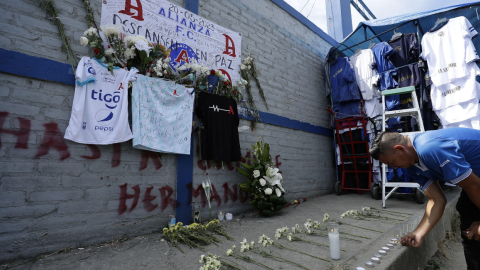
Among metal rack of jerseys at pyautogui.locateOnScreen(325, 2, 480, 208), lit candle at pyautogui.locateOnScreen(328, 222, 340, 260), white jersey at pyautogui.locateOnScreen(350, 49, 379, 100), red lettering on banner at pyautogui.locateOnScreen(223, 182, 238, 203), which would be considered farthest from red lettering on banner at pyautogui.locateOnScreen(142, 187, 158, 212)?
white jersey at pyautogui.locateOnScreen(350, 49, 379, 100)

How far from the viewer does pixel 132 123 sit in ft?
10.6

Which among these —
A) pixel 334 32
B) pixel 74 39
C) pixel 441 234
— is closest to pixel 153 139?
pixel 74 39

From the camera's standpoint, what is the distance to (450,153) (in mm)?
1632

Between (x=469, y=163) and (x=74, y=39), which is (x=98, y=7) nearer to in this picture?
(x=74, y=39)

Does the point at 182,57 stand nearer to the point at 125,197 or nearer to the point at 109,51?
the point at 109,51

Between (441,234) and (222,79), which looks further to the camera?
(222,79)

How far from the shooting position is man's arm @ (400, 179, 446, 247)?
2.04 meters

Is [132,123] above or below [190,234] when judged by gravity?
above

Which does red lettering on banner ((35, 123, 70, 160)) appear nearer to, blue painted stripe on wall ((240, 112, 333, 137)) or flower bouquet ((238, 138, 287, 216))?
flower bouquet ((238, 138, 287, 216))

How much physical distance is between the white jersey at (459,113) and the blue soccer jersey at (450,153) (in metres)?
3.70

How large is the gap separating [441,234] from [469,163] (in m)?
2.18

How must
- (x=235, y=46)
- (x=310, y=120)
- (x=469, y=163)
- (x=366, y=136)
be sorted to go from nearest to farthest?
1. (x=469, y=163)
2. (x=235, y=46)
3. (x=366, y=136)
4. (x=310, y=120)

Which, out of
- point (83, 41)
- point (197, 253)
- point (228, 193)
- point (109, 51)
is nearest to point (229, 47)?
point (109, 51)

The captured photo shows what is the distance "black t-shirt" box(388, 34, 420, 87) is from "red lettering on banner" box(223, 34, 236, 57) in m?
3.89
